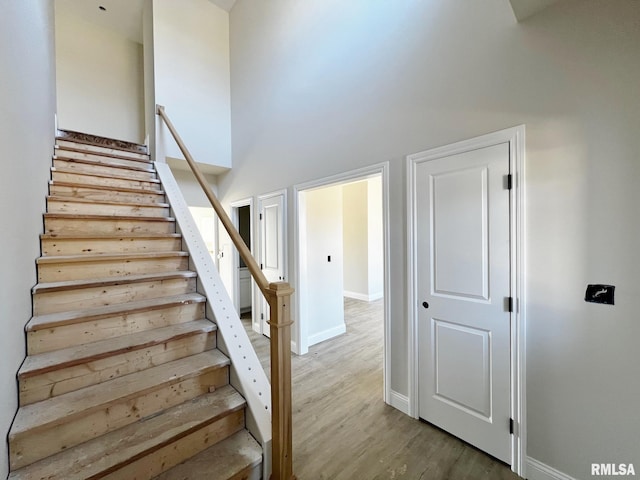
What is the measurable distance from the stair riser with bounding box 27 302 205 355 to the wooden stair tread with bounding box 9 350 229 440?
0.95 ft

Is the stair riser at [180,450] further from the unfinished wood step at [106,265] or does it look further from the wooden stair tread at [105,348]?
the unfinished wood step at [106,265]

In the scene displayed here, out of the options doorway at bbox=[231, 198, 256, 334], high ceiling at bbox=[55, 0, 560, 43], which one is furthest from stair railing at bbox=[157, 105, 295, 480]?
high ceiling at bbox=[55, 0, 560, 43]

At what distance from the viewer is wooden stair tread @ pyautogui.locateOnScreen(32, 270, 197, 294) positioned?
5.19ft

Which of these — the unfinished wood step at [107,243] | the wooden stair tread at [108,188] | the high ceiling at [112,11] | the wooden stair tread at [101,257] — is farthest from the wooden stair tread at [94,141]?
the high ceiling at [112,11]

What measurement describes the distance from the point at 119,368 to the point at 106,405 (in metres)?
0.25

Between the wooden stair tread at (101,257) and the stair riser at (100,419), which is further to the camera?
the wooden stair tread at (101,257)

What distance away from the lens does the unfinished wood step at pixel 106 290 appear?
158cm

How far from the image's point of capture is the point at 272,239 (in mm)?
3693

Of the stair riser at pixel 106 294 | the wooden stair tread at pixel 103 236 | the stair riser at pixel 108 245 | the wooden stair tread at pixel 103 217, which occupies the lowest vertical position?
the stair riser at pixel 106 294

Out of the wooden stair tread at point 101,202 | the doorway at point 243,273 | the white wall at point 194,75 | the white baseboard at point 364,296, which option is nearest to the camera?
the wooden stair tread at point 101,202

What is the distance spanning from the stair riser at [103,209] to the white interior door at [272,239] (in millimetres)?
1290

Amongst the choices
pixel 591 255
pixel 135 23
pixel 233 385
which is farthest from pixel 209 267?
pixel 135 23

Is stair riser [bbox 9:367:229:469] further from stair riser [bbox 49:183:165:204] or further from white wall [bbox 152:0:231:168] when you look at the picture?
white wall [bbox 152:0:231:168]

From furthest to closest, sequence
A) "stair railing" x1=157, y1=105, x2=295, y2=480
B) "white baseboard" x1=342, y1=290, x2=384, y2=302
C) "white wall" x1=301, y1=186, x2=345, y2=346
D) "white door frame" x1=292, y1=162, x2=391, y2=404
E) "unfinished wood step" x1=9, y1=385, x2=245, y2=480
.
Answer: "white baseboard" x1=342, y1=290, x2=384, y2=302, "white wall" x1=301, y1=186, x2=345, y2=346, "white door frame" x1=292, y1=162, x2=391, y2=404, "stair railing" x1=157, y1=105, x2=295, y2=480, "unfinished wood step" x1=9, y1=385, x2=245, y2=480
